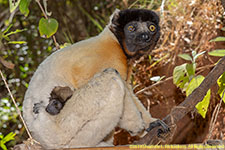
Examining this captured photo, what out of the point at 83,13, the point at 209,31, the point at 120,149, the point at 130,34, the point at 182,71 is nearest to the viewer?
the point at 120,149

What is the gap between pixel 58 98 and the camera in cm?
319

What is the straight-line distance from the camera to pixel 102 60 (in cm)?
329

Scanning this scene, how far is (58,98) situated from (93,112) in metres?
0.45

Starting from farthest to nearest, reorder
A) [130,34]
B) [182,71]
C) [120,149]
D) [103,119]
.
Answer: [182,71] < [130,34] < [103,119] < [120,149]

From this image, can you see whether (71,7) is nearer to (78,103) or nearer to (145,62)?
(145,62)

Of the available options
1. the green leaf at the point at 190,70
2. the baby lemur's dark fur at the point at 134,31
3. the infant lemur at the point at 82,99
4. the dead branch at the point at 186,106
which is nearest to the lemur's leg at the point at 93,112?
the infant lemur at the point at 82,99

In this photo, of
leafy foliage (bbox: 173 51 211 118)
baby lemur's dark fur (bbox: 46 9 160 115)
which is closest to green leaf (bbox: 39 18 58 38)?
baby lemur's dark fur (bbox: 46 9 160 115)

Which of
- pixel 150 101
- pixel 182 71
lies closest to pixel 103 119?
pixel 182 71

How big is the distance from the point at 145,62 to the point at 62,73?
2824 mm

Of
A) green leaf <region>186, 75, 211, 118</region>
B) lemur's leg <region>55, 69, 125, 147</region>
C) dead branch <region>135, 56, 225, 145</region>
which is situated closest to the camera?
dead branch <region>135, 56, 225, 145</region>

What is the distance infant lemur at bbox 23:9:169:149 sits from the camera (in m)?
3.02

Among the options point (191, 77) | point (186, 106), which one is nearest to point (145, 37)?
point (191, 77)

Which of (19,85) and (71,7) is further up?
(71,7)

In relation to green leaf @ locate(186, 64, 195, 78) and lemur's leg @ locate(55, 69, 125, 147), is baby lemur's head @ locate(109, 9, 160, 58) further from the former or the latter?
lemur's leg @ locate(55, 69, 125, 147)
